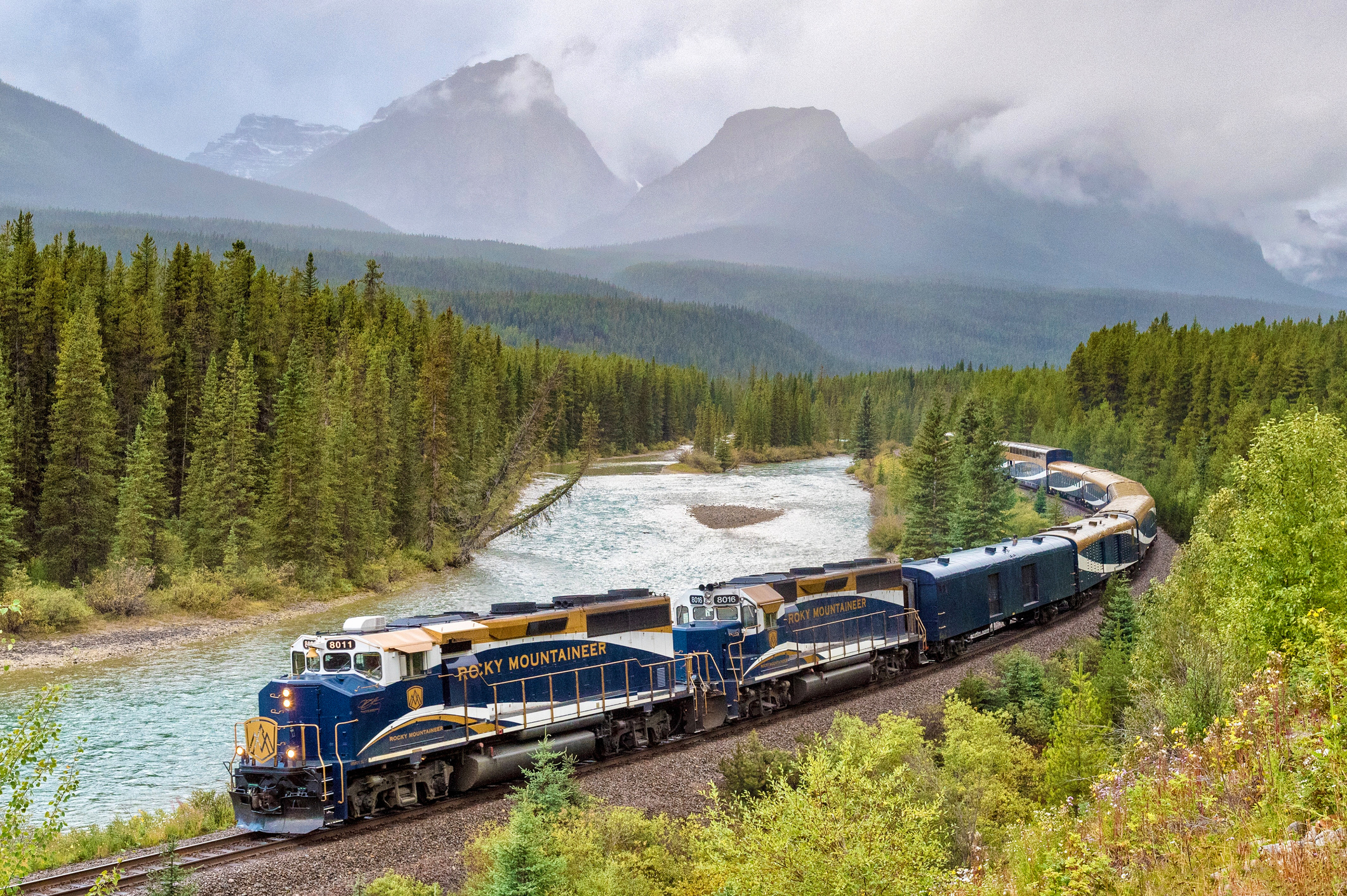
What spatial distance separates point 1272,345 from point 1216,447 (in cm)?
2590

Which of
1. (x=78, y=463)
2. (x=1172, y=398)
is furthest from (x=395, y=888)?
(x=1172, y=398)

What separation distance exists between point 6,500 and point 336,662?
35.9m

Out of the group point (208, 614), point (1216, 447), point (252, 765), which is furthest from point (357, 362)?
point (1216, 447)

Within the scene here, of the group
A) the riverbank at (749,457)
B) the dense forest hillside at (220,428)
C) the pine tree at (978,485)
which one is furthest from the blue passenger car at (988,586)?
the riverbank at (749,457)

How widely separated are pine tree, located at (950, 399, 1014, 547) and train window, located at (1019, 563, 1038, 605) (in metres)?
15.4

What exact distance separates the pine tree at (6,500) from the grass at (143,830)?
2847 cm

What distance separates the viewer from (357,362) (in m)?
66.5

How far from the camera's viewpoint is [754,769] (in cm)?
2270

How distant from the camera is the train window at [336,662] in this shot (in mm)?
20953

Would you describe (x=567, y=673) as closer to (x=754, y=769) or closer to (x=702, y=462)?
(x=754, y=769)

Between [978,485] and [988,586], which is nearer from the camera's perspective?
[988,586]

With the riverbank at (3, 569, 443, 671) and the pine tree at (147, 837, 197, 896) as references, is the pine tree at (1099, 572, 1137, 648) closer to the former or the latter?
the pine tree at (147, 837, 197, 896)

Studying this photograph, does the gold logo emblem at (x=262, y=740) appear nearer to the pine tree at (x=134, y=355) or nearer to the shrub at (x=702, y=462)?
the pine tree at (x=134, y=355)

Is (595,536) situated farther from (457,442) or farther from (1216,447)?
(1216,447)
